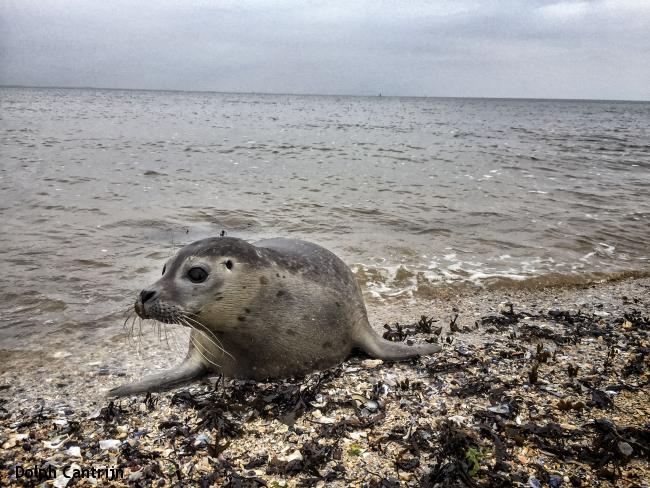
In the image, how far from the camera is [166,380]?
14.2ft

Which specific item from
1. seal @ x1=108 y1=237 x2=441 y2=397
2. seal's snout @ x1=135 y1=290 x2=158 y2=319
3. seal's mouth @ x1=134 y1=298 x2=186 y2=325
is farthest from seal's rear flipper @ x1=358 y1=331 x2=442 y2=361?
seal's snout @ x1=135 y1=290 x2=158 y2=319

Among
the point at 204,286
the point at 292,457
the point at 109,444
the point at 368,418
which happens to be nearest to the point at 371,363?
the point at 368,418

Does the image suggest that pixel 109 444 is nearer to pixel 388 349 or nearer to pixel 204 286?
pixel 204 286

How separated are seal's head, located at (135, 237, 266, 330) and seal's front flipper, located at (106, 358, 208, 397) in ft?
2.33

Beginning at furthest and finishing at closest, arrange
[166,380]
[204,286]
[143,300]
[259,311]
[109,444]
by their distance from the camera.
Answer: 1. [166,380]
2. [259,311]
3. [204,286]
4. [143,300]
5. [109,444]

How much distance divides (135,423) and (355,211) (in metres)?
9.01

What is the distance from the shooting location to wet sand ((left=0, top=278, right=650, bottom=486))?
3.15 metres

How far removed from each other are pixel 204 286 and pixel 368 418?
149 centimetres

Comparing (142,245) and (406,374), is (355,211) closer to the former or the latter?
(142,245)

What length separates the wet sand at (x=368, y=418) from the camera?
10.3ft

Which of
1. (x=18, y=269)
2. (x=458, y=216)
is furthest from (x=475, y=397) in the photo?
(x=458, y=216)

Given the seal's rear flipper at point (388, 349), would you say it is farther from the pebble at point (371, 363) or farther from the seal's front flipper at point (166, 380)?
the seal's front flipper at point (166, 380)

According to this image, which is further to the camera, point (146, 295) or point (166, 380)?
point (166, 380)

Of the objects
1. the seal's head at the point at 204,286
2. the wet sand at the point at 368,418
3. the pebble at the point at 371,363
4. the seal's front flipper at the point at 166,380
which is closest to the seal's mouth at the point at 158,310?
Answer: the seal's head at the point at 204,286
